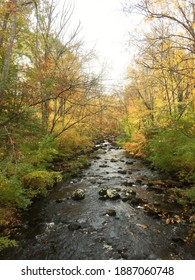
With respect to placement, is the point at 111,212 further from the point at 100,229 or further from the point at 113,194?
the point at 113,194

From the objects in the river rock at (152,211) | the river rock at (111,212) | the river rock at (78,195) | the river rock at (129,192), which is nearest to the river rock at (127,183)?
the river rock at (129,192)

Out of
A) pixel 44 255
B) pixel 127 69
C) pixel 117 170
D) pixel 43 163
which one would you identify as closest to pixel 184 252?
pixel 44 255

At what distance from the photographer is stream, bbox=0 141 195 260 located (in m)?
4.55

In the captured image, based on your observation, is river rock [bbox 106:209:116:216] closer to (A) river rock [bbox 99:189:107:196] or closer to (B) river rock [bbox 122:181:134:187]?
(A) river rock [bbox 99:189:107:196]

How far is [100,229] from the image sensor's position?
219 inches

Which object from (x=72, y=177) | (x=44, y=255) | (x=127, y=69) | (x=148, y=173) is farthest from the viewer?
(x=127, y=69)

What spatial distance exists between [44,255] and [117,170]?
25.1ft

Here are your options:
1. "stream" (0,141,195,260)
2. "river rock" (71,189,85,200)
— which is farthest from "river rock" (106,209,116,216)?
"river rock" (71,189,85,200)

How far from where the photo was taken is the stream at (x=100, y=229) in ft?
14.9

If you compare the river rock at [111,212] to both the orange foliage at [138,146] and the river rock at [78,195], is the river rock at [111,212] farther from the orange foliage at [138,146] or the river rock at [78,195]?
the orange foliage at [138,146]

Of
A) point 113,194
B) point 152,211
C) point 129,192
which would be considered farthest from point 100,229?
point 129,192

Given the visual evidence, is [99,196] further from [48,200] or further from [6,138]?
[6,138]

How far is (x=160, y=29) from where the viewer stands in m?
A: 14.2

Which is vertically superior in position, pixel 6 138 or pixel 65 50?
pixel 65 50
